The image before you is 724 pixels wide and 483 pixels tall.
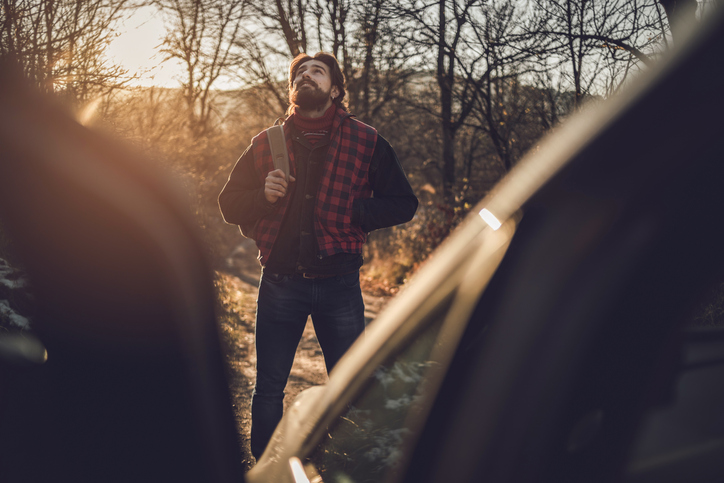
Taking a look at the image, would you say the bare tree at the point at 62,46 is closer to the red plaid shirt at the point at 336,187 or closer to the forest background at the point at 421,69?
the forest background at the point at 421,69

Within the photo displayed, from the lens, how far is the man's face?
7.55 feet

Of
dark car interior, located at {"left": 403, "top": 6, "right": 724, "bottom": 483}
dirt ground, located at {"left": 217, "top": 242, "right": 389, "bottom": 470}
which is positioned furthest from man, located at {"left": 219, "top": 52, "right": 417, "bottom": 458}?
dark car interior, located at {"left": 403, "top": 6, "right": 724, "bottom": 483}

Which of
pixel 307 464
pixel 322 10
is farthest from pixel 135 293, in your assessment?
pixel 322 10

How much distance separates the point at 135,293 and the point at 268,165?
3034 mm

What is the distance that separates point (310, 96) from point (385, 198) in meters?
0.57

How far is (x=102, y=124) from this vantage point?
5.82m

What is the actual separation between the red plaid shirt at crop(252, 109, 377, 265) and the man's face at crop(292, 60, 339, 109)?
123 mm

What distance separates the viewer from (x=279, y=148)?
232 centimetres

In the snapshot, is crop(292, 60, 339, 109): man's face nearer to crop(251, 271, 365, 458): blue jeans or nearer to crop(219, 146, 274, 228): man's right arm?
crop(219, 146, 274, 228): man's right arm

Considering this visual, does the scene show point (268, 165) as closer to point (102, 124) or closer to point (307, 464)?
point (307, 464)

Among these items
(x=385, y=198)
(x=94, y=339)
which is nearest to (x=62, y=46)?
(x=94, y=339)

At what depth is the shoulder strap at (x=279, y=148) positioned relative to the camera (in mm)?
2295

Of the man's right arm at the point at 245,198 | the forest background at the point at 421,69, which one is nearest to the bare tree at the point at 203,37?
the forest background at the point at 421,69

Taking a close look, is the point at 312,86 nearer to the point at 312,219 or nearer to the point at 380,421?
the point at 312,219
